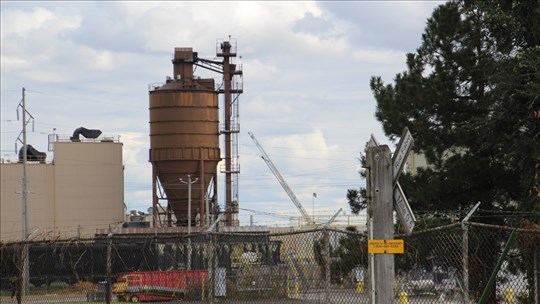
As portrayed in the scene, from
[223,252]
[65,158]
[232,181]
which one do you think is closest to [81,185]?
[65,158]

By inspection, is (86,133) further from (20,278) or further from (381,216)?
(381,216)

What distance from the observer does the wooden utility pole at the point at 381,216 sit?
10320 mm

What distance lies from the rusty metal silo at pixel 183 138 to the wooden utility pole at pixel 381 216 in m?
58.0

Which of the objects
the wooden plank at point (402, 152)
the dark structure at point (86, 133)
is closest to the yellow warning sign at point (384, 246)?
the wooden plank at point (402, 152)

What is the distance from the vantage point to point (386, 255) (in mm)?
10375

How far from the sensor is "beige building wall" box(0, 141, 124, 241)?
76.8m

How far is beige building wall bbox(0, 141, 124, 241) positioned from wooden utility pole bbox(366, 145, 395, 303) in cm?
6838

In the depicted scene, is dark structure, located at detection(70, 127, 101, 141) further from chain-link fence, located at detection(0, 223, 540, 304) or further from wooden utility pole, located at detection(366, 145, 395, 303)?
wooden utility pole, located at detection(366, 145, 395, 303)

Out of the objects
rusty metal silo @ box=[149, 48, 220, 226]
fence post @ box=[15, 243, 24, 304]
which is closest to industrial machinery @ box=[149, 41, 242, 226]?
rusty metal silo @ box=[149, 48, 220, 226]

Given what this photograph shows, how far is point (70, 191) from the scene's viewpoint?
79.2 m

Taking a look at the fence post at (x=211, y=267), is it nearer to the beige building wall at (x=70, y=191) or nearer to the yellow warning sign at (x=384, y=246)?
the yellow warning sign at (x=384, y=246)

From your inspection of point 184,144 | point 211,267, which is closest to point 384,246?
point 211,267

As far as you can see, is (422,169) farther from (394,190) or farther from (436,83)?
(394,190)

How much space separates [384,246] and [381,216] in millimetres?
327
